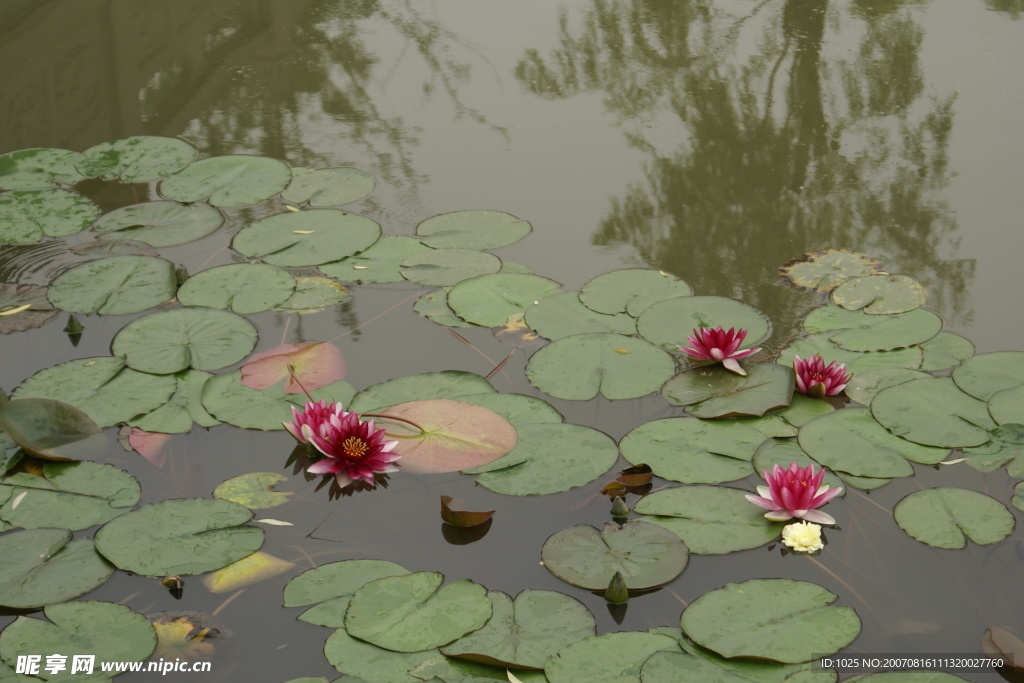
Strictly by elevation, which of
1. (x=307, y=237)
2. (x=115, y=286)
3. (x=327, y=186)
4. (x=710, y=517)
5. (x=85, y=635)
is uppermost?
(x=327, y=186)

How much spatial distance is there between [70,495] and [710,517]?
5.26 feet

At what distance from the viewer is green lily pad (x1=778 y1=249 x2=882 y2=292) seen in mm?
3047

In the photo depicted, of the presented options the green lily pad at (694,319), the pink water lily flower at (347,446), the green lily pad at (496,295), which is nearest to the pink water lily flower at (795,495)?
the green lily pad at (694,319)

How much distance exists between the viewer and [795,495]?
2182 mm

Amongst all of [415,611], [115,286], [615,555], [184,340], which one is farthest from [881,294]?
[115,286]

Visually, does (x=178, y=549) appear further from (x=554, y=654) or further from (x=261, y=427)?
(x=554, y=654)

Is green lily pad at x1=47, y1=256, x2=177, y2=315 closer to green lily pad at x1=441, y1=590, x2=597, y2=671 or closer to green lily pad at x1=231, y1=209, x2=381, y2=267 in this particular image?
green lily pad at x1=231, y1=209, x2=381, y2=267

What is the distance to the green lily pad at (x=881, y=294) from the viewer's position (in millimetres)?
2898

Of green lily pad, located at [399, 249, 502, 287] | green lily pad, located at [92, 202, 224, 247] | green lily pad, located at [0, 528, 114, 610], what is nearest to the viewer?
green lily pad, located at [0, 528, 114, 610]

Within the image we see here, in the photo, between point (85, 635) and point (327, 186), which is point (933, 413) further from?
point (327, 186)

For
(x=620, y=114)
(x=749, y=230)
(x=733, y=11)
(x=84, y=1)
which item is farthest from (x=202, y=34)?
(x=749, y=230)

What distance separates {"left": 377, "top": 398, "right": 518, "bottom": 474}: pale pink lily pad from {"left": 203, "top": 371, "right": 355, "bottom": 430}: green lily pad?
0.69 feet

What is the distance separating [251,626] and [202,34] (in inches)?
148

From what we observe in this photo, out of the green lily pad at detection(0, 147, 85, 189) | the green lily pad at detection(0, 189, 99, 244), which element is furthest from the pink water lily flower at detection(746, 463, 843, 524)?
the green lily pad at detection(0, 147, 85, 189)
